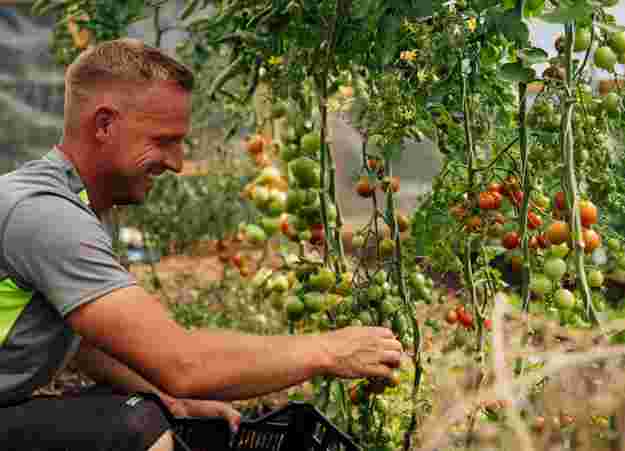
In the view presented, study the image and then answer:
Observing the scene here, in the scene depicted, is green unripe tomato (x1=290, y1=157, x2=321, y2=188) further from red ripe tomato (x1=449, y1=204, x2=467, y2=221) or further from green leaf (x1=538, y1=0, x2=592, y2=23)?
green leaf (x1=538, y1=0, x2=592, y2=23)

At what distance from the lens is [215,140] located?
4918mm

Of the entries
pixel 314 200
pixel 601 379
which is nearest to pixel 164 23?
pixel 314 200

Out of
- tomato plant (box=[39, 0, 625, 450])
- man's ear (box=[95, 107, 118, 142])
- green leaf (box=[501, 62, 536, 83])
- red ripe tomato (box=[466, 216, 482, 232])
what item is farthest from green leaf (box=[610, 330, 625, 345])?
man's ear (box=[95, 107, 118, 142])

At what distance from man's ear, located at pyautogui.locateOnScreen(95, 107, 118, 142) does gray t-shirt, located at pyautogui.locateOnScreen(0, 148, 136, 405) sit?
0.31ft

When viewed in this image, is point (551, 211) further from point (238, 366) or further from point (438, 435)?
point (438, 435)

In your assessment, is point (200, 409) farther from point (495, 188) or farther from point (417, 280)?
point (495, 188)

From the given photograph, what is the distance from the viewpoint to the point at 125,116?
5.17 feet

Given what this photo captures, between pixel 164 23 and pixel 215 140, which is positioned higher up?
pixel 164 23

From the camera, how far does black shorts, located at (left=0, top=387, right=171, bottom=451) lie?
4.96 feet

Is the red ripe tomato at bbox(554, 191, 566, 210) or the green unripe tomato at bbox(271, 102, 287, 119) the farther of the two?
the green unripe tomato at bbox(271, 102, 287, 119)

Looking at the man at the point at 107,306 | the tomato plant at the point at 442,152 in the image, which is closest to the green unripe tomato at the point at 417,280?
the tomato plant at the point at 442,152

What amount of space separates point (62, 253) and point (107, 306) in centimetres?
12

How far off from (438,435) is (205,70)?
12.1 feet

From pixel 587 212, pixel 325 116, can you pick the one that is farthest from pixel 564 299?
pixel 325 116
